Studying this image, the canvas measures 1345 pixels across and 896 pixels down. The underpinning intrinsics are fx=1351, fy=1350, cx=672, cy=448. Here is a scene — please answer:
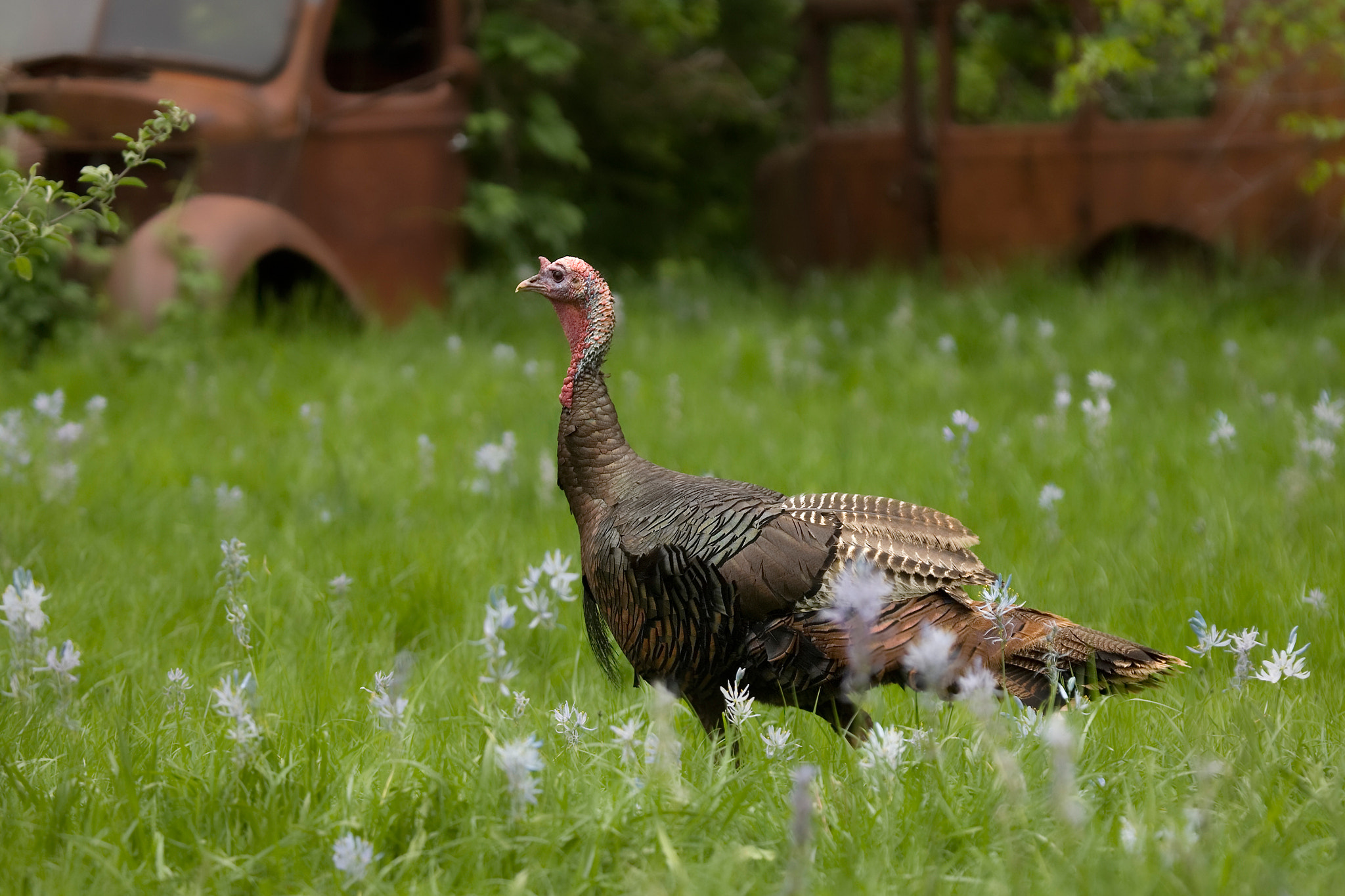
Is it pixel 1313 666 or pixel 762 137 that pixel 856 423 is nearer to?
pixel 1313 666

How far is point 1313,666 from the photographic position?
3.32 metres

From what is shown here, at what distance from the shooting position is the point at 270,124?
304 inches

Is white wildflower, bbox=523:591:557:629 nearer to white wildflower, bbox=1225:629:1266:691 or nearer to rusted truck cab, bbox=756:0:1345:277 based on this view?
white wildflower, bbox=1225:629:1266:691

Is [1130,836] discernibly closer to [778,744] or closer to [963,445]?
[778,744]

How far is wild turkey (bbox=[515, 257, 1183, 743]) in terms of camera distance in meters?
2.82

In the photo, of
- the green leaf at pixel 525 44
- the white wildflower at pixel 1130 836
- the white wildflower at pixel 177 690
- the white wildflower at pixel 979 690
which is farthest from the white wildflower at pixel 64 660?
the green leaf at pixel 525 44

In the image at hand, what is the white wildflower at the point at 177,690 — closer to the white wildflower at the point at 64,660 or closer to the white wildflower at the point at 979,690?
the white wildflower at the point at 64,660

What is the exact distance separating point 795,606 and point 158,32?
615 centimetres

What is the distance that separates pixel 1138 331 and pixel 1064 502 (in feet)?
10.7

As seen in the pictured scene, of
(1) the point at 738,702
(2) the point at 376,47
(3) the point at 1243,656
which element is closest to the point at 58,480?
(1) the point at 738,702

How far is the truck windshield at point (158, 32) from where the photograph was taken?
283 inches

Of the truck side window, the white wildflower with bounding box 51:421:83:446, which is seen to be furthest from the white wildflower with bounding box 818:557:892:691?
the truck side window

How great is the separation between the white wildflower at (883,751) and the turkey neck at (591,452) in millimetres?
1002

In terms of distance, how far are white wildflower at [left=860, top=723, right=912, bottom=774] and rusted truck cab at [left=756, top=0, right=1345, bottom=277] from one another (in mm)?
7018
